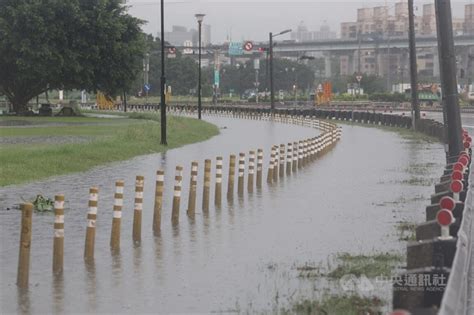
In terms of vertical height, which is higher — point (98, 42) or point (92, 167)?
point (98, 42)

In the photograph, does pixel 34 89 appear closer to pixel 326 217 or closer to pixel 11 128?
pixel 11 128

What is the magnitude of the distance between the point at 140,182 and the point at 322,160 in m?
22.4

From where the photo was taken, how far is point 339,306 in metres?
10.8

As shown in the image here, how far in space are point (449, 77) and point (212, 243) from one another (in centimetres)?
914

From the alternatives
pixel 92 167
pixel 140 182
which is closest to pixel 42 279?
pixel 140 182

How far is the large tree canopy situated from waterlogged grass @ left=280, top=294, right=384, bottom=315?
63.8 m

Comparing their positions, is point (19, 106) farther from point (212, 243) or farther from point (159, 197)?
point (212, 243)

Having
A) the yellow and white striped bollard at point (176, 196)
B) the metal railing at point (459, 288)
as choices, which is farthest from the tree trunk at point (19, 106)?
the metal railing at point (459, 288)

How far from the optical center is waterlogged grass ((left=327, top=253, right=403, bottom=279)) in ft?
43.0

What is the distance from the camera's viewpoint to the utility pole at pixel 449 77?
23266mm

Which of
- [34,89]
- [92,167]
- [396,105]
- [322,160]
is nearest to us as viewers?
[92,167]

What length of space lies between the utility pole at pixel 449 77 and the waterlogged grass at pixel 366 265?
363 inches

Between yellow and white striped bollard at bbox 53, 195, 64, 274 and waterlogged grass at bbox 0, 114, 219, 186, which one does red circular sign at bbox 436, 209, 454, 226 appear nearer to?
yellow and white striped bollard at bbox 53, 195, 64, 274

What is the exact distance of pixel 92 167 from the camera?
32469 millimetres
